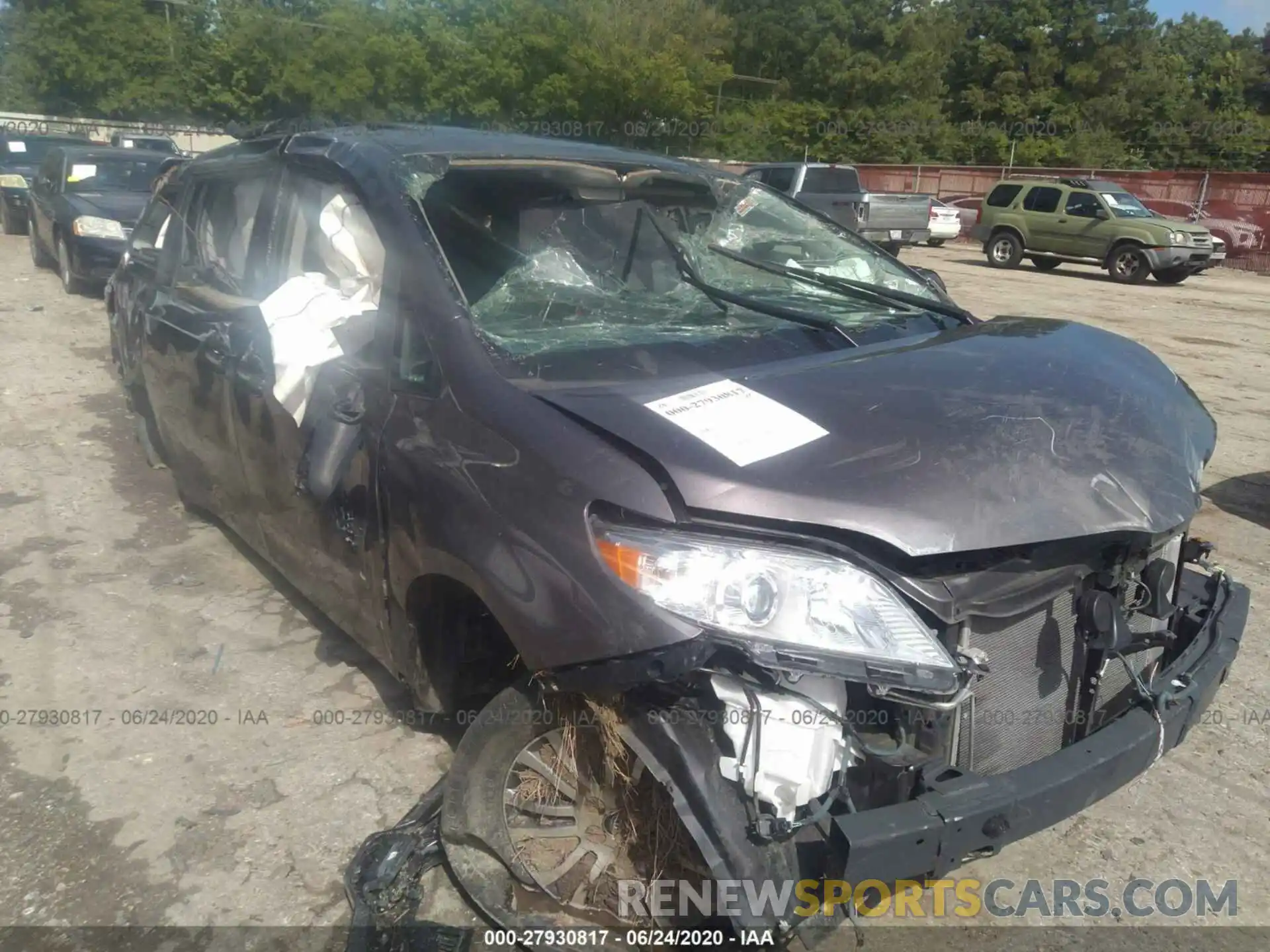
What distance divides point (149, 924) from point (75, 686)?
133 centimetres

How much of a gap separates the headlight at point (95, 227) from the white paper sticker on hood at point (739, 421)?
10.4 metres

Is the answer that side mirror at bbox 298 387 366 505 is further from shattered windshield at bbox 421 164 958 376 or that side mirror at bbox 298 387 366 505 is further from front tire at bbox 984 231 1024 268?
front tire at bbox 984 231 1024 268

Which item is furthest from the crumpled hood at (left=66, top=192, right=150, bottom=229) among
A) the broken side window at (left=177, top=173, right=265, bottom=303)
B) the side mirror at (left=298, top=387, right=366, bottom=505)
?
the side mirror at (left=298, top=387, right=366, bottom=505)

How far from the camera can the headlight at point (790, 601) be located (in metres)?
1.87

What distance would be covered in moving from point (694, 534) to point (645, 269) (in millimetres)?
1558

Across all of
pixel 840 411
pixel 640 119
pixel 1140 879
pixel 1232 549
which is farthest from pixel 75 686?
pixel 640 119

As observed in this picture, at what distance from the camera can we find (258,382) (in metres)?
3.23

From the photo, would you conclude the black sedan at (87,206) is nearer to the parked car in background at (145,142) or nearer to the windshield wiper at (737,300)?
the parked car in background at (145,142)

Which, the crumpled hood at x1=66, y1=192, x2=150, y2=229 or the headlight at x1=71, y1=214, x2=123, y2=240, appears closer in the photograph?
the headlight at x1=71, y1=214, x2=123, y2=240

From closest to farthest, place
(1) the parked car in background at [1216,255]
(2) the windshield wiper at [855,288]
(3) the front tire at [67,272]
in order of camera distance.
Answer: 1. (2) the windshield wiper at [855,288]
2. (3) the front tire at [67,272]
3. (1) the parked car in background at [1216,255]

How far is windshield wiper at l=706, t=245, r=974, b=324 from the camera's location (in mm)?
3395

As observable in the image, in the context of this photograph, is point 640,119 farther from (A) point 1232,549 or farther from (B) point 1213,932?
(B) point 1213,932

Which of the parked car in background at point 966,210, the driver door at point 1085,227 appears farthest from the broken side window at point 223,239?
the parked car in background at point 966,210

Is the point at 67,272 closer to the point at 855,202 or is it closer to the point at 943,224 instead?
the point at 855,202
